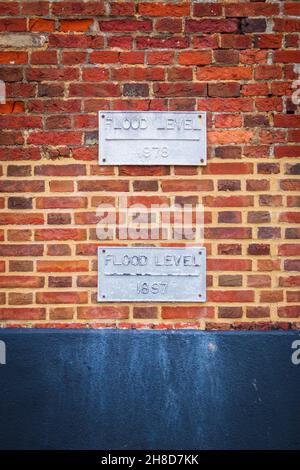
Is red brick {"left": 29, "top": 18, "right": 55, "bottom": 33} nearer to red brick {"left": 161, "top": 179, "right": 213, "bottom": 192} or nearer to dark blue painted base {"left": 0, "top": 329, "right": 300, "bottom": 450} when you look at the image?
red brick {"left": 161, "top": 179, "right": 213, "bottom": 192}

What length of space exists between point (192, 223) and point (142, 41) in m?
1.00

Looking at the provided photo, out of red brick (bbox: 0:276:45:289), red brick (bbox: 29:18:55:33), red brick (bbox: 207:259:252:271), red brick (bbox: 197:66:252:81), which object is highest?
red brick (bbox: 29:18:55:33)

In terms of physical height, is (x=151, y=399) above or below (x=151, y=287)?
below

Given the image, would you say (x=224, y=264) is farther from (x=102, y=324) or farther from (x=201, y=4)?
(x=201, y=4)

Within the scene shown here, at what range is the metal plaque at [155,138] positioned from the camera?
2.57 meters

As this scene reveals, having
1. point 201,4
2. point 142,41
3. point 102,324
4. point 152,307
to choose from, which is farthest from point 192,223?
point 201,4

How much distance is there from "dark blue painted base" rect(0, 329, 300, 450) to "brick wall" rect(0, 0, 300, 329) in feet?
0.61

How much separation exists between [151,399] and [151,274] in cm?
66

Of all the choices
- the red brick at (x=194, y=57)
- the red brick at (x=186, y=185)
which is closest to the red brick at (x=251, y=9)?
the red brick at (x=194, y=57)

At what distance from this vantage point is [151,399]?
8.42 feet

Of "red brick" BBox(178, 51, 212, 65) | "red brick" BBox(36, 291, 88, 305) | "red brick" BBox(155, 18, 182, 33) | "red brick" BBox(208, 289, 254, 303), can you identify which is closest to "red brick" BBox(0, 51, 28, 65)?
"red brick" BBox(155, 18, 182, 33)

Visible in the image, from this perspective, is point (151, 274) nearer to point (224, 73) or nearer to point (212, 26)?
point (224, 73)

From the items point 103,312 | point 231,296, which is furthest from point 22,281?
point 231,296

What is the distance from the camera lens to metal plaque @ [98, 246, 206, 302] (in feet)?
8.45
